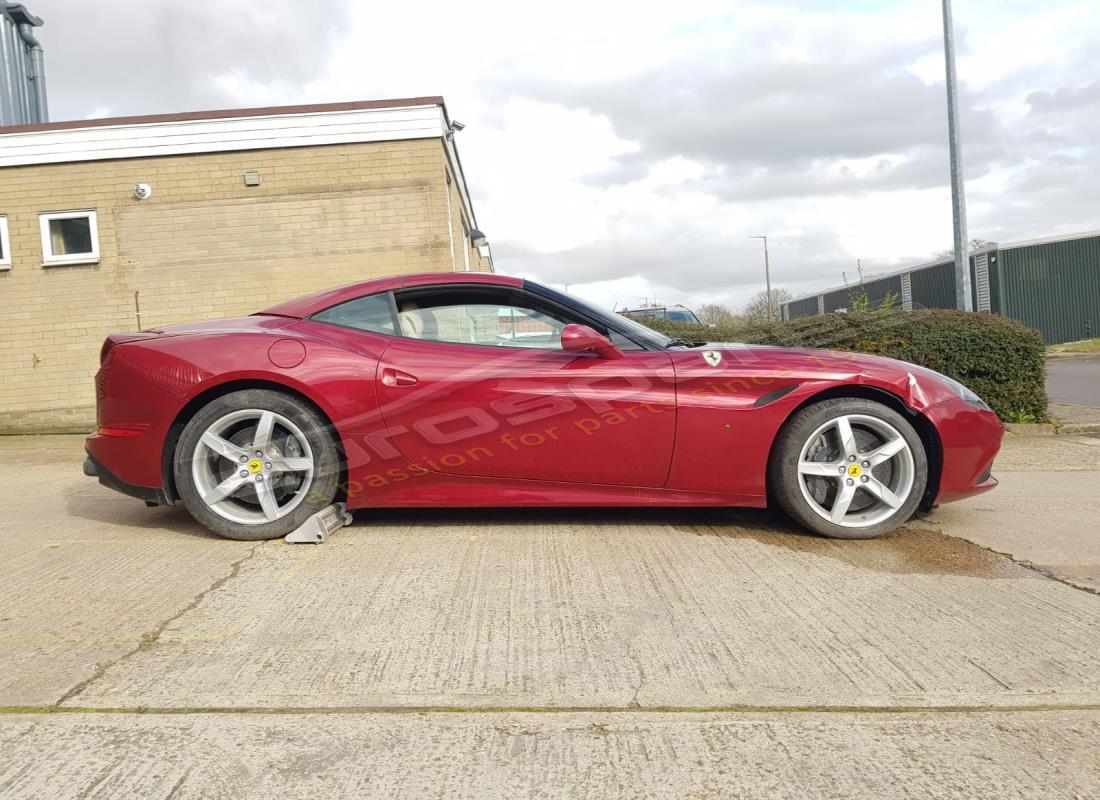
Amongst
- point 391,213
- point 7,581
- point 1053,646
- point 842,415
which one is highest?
point 391,213

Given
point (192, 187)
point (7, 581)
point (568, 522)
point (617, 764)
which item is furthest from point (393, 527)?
point (192, 187)

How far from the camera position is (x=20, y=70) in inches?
590

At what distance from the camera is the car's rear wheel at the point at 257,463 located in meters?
3.88

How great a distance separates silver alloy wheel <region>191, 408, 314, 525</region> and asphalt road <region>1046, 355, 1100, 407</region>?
10437 millimetres

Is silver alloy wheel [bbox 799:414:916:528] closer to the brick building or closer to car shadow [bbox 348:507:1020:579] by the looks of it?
car shadow [bbox 348:507:1020:579]

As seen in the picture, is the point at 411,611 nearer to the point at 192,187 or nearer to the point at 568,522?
the point at 568,522

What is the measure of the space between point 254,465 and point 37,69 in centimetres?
1553

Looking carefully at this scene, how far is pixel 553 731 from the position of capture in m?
2.08

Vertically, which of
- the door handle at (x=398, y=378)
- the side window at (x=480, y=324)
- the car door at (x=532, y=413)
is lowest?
the car door at (x=532, y=413)

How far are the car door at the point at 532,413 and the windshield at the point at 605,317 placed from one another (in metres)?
0.16

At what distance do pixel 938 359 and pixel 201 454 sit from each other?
20.9 feet

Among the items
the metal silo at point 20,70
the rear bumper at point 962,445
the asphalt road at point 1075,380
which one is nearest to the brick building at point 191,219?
the metal silo at point 20,70

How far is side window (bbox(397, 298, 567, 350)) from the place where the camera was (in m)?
4.03

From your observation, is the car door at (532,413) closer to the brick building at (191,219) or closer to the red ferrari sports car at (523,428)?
the red ferrari sports car at (523,428)
